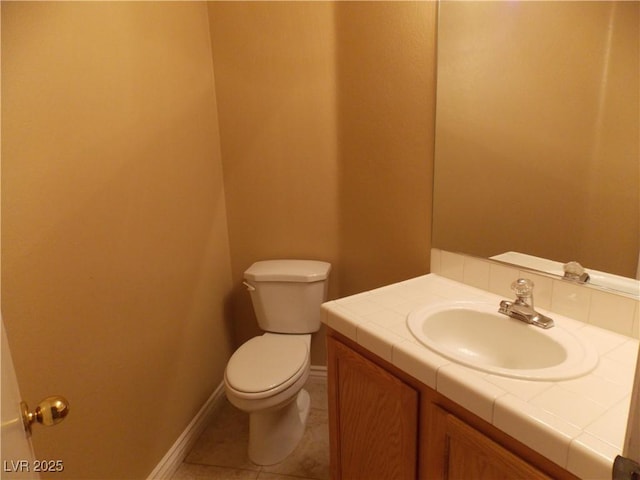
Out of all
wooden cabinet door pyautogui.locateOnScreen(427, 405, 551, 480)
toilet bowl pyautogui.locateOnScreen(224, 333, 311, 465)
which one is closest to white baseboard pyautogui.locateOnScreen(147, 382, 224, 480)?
toilet bowl pyautogui.locateOnScreen(224, 333, 311, 465)

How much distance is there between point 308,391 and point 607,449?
177 cm

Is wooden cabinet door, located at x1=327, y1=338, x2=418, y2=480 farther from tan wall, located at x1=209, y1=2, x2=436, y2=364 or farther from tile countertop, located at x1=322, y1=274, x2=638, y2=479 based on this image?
tan wall, located at x1=209, y1=2, x2=436, y2=364

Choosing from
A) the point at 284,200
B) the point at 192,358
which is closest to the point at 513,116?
the point at 284,200

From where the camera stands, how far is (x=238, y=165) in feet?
7.00

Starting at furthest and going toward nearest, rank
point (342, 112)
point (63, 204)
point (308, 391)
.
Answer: point (308, 391)
point (342, 112)
point (63, 204)

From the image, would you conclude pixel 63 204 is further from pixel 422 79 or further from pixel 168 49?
pixel 422 79

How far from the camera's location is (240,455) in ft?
6.07

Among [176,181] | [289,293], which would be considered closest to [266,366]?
[289,293]

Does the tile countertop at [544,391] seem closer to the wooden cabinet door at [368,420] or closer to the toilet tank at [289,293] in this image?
the wooden cabinet door at [368,420]

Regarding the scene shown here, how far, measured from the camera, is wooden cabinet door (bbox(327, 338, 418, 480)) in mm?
1053

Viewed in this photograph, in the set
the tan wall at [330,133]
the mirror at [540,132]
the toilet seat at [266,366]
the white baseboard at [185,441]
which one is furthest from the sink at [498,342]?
the white baseboard at [185,441]

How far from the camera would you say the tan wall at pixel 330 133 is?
1.65 m

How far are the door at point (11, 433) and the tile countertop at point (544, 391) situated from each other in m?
0.79

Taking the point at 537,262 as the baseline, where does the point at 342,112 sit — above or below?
above
